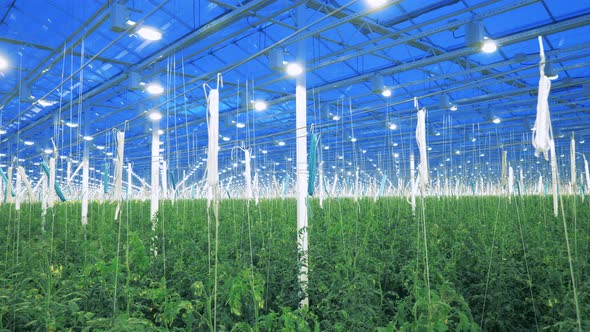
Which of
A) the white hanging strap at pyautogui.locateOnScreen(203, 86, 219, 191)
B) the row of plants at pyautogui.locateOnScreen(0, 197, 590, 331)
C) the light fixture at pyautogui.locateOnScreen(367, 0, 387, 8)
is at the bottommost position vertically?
the row of plants at pyautogui.locateOnScreen(0, 197, 590, 331)

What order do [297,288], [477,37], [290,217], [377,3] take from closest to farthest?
1. [297,288]
2. [377,3]
3. [477,37]
4. [290,217]

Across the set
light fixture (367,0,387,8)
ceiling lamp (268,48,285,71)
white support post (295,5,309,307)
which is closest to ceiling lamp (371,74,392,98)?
ceiling lamp (268,48,285,71)

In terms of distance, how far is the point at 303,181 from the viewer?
5.61 meters

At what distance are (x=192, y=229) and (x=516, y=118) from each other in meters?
14.8

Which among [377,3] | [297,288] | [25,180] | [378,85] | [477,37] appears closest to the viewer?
[297,288]

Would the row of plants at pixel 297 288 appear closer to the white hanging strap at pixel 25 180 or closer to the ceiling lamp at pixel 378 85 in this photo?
the white hanging strap at pixel 25 180

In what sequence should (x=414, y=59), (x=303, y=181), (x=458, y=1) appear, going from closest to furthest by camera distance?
(x=303, y=181) → (x=458, y=1) → (x=414, y=59)

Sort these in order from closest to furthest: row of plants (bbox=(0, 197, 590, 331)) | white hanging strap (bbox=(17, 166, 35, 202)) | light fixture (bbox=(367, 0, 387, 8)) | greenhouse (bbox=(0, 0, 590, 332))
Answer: row of plants (bbox=(0, 197, 590, 331))
greenhouse (bbox=(0, 0, 590, 332))
light fixture (bbox=(367, 0, 387, 8))
white hanging strap (bbox=(17, 166, 35, 202))

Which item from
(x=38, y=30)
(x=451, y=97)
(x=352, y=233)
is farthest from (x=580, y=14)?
(x=38, y=30)

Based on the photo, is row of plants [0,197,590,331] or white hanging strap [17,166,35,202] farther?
white hanging strap [17,166,35,202]

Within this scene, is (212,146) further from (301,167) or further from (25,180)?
(25,180)

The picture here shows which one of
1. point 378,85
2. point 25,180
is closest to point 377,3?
point 378,85

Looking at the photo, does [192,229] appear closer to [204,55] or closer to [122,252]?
[122,252]

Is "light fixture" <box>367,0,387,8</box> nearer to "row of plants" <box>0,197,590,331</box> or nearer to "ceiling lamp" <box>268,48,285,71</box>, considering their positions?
"row of plants" <box>0,197,590,331</box>
